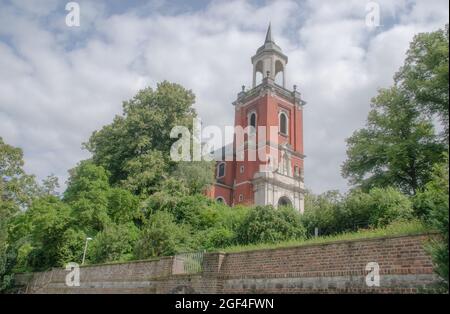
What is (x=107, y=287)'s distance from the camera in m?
17.7

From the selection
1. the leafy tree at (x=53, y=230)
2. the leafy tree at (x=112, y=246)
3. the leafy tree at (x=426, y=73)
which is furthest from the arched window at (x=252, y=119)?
the leafy tree at (x=112, y=246)

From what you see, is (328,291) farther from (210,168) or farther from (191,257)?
(210,168)

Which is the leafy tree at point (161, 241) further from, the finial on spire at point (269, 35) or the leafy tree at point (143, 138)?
the finial on spire at point (269, 35)

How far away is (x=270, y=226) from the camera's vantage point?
16.8 m

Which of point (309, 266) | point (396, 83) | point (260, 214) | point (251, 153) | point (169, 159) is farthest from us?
point (251, 153)

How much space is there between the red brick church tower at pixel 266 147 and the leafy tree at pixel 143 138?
9703 millimetres

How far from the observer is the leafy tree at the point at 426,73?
73.9 ft

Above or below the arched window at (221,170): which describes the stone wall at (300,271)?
below

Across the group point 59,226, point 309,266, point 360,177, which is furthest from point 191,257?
point 360,177

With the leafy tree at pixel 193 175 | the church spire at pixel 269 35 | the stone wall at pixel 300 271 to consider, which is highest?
the church spire at pixel 269 35

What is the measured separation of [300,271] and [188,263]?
193 inches

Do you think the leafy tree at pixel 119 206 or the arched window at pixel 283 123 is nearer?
the leafy tree at pixel 119 206

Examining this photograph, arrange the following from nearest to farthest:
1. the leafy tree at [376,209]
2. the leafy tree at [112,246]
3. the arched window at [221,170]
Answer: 1. the leafy tree at [376,209]
2. the leafy tree at [112,246]
3. the arched window at [221,170]

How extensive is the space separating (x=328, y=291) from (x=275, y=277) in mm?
1886
